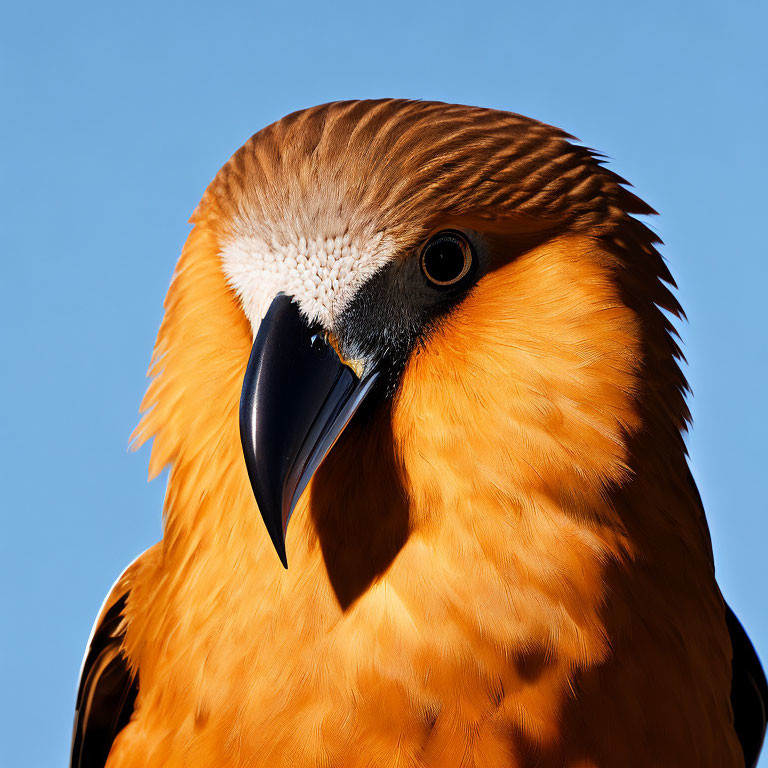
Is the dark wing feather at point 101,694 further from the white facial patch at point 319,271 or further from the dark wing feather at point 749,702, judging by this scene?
the dark wing feather at point 749,702

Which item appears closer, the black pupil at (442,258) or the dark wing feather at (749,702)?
the black pupil at (442,258)

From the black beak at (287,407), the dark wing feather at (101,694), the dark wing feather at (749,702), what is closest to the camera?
the black beak at (287,407)

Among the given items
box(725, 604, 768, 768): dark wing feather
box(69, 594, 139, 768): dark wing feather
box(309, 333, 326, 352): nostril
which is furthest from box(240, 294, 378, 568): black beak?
box(725, 604, 768, 768): dark wing feather

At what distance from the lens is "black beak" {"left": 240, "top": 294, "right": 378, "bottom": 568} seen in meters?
0.87

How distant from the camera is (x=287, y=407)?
88 cm

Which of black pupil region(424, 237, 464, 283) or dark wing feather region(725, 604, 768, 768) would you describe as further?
dark wing feather region(725, 604, 768, 768)

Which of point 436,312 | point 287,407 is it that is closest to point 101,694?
point 287,407

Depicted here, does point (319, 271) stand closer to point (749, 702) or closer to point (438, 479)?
point (438, 479)

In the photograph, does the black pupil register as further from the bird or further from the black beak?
the black beak

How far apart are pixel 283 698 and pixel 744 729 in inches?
37.1

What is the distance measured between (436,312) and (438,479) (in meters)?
0.20

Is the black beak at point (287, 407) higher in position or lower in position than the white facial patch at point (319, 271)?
lower

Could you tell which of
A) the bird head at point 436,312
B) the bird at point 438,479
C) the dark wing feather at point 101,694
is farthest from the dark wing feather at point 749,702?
the dark wing feather at point 101,694

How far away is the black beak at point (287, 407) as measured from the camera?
0.87 m
